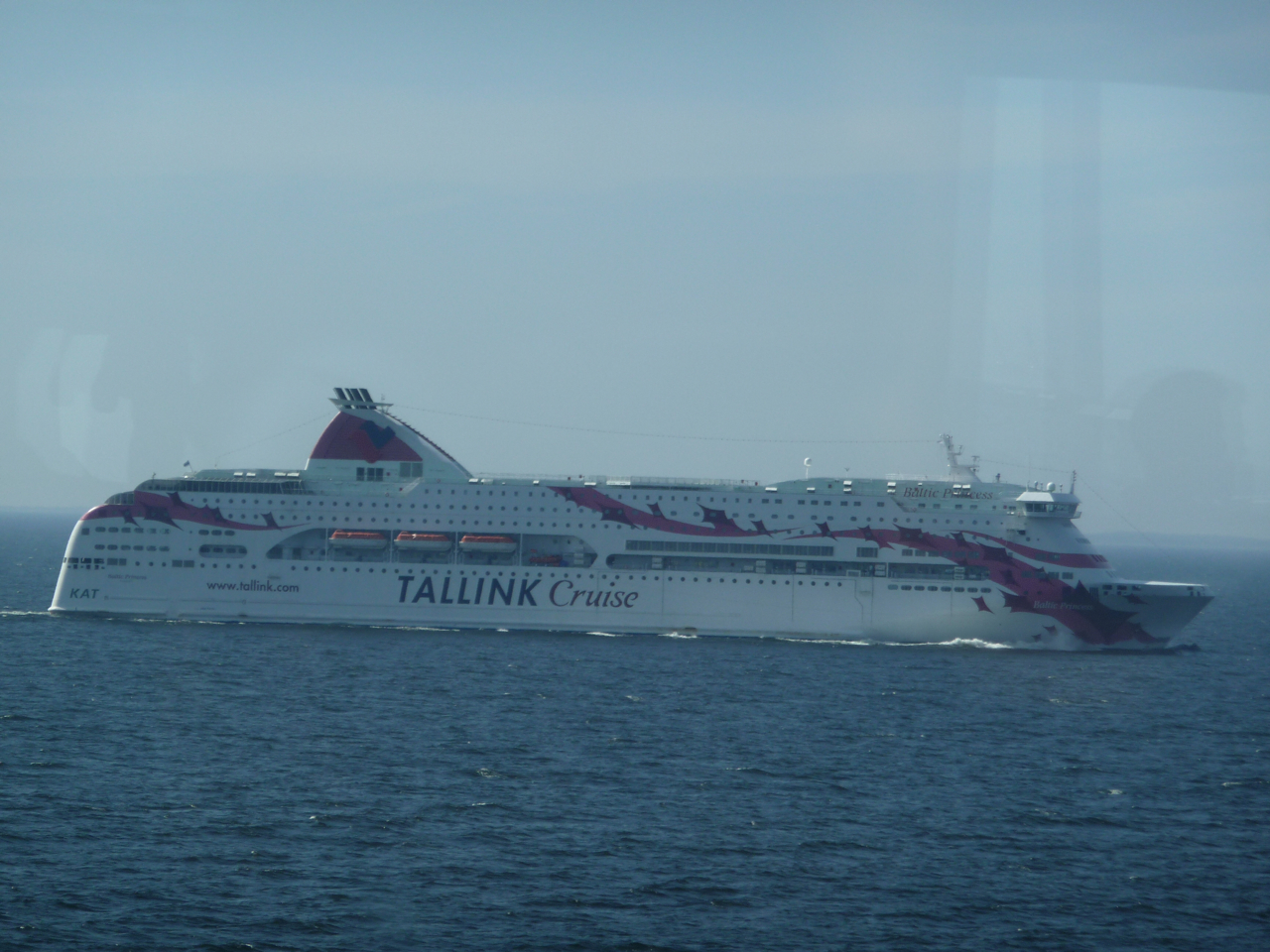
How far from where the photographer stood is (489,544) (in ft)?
186

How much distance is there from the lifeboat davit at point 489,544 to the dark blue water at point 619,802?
7.68 metres

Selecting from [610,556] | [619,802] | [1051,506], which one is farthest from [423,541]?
[619,802]

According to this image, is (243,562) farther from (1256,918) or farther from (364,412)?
(1256,918)

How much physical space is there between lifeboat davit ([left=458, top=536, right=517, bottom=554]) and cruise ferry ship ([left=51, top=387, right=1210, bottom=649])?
11 cm

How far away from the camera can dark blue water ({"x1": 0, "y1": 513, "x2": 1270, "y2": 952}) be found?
2239cm

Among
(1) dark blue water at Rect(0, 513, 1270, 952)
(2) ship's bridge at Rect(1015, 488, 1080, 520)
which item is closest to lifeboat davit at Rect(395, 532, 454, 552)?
(1) dark blue water at Rect(0, 513, 1270, 952)

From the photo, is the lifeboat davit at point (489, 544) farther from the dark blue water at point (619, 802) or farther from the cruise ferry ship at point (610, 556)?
the dark blue water at point (619, 802)

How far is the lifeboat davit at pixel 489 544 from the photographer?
5662 cm

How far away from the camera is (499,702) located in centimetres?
4078

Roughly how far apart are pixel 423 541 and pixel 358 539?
9.85 feet

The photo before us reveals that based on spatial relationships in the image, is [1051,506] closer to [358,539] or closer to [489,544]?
[489,544]

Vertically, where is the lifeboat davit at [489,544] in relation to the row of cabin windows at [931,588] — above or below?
above

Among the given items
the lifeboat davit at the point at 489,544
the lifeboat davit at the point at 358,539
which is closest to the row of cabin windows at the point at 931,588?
the lifeboat davit at the point at 489,544

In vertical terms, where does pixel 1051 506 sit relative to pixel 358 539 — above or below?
above
